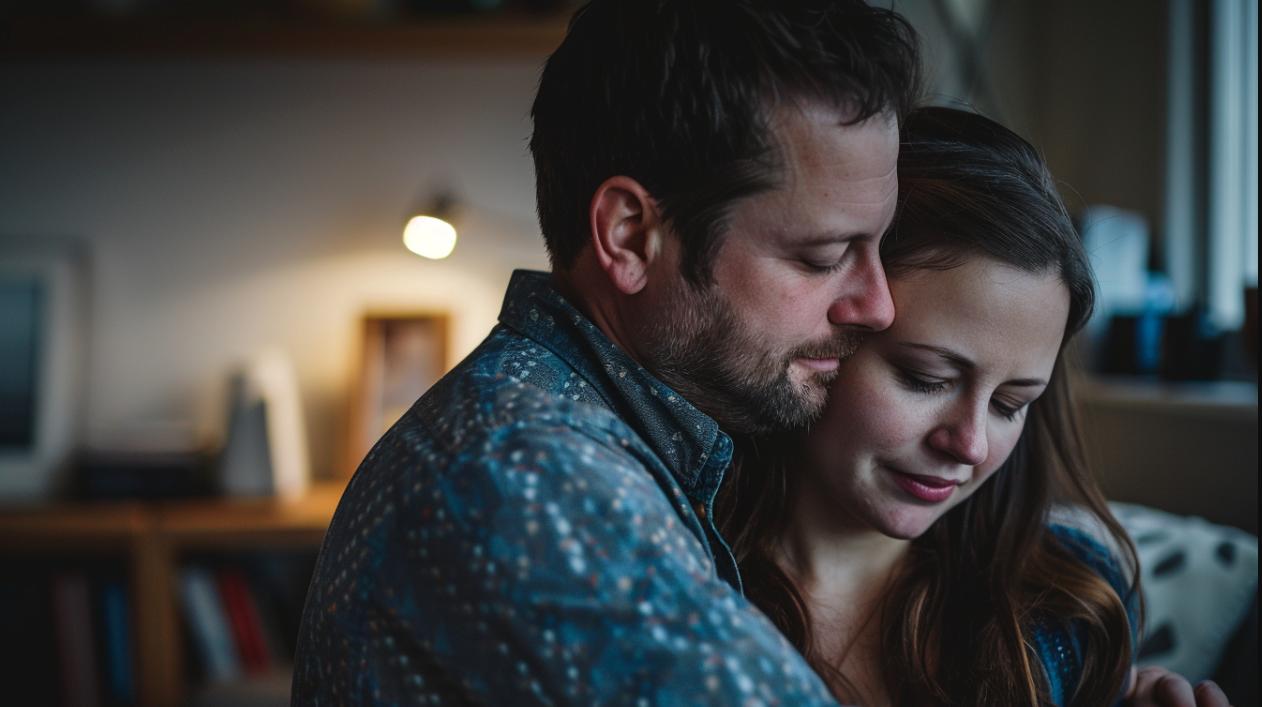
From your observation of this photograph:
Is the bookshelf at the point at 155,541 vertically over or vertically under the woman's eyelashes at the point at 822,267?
under

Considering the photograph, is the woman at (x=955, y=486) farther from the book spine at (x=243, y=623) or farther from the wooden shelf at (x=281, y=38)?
the book spine at (x=243, y=623)

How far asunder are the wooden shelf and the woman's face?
1266 mm

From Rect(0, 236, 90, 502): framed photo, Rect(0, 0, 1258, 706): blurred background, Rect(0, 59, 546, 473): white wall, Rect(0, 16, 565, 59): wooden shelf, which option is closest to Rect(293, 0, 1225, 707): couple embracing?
Rect(0, 0, 1258, 706): blurred background

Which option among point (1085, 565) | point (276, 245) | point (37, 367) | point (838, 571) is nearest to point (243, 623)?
point (37, 367)

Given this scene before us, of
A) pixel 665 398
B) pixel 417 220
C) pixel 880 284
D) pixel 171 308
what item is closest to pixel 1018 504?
pixel 880 284

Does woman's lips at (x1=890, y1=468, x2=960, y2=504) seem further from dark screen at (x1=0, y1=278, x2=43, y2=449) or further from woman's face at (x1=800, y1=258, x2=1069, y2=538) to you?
dark screen at (x1=0, y1=278, x2=43, y2=449)

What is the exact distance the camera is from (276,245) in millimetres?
2139

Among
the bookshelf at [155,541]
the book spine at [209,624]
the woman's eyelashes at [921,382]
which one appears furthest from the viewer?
the book spine at [209,624]

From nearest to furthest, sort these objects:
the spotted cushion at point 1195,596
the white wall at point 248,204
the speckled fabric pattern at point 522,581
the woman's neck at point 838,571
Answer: the speckled fabric pattern at point 522,581 < the woman's neck at point 838,571 < the spotted cushion at point 1195,596 < the white wall at point 248,204

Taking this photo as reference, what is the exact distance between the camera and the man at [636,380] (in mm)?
510

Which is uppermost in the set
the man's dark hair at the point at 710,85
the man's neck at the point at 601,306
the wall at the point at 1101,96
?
the wall at the point at 1101,96

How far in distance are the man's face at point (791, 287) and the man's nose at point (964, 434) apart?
0.12 m

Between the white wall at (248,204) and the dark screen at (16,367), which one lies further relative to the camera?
the white wall at (248,204)

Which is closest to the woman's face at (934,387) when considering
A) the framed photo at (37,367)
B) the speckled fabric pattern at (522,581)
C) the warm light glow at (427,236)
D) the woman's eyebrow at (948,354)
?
the woman's eyebrow at (948,354)
